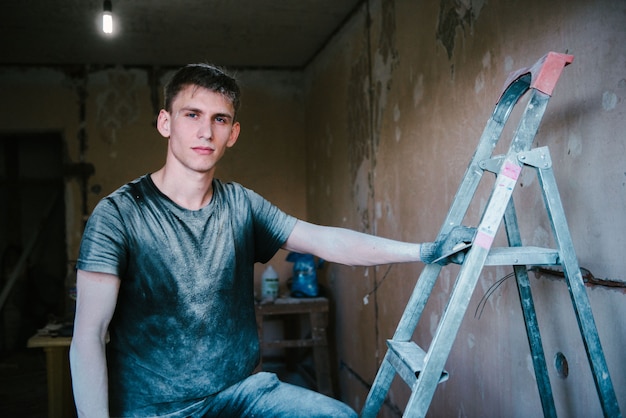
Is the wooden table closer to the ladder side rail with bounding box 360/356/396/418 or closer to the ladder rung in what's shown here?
the ladder side rail with bounding box 360/356/396/418

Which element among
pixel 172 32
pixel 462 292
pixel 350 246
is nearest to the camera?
pixel 462 292

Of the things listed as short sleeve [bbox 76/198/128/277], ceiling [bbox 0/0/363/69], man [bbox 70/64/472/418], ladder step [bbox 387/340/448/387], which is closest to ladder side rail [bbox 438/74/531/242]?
man [bbox 70/64/472/418]

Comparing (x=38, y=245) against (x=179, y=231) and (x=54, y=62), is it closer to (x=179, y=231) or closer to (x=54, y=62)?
(x=54, y=62)

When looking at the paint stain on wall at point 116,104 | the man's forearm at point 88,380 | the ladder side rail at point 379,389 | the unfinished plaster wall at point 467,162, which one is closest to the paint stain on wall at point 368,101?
the unfinished plaster wall at point 467,162

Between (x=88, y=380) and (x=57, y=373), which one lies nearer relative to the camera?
(x=88, y=380)

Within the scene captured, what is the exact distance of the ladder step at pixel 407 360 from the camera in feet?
4.07

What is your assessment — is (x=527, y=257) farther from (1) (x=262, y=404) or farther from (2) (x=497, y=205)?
(1) (x=262, y=404)

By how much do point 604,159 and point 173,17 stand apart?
2.92 metres

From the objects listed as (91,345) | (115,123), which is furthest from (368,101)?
(115,123)

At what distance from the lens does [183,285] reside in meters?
1.50

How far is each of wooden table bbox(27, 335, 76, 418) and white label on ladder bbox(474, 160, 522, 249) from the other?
2.57m

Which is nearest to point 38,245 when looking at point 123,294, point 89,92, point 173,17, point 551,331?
point 89,92

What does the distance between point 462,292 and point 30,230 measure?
5693 mm

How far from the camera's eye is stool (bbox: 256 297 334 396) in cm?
373
